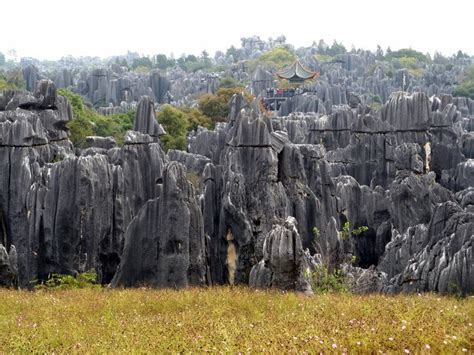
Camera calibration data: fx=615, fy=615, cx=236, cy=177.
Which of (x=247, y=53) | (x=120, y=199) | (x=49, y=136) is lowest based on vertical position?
(x=120, y=199)

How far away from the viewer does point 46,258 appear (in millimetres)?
18547

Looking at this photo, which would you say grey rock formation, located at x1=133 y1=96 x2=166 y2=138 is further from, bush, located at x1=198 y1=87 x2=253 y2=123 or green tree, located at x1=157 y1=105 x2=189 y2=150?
bush, located at x1=198 y1=87 x2=253 y2=123

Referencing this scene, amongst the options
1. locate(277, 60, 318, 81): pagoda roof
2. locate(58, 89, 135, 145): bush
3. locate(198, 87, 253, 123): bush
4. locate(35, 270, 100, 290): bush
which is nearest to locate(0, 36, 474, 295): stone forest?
locate(35, 270, 100, 290): bush

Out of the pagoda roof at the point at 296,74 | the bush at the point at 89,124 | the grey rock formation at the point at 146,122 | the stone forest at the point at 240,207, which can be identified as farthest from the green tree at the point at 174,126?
the pagoda roof at the point at 296,74

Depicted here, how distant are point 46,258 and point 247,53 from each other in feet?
574

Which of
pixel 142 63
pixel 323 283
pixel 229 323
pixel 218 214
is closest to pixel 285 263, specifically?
pixel 323 283

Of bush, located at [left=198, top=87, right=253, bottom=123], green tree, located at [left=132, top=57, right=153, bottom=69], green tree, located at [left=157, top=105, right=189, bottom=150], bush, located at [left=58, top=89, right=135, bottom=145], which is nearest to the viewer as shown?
bush, located at [left=58, top=89, right=135, bottom=145]

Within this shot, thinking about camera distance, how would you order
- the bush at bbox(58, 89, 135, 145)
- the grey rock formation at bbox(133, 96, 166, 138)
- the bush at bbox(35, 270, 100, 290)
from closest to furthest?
the bush at bbox(35, 270, 100, 290), the grey rock formation at bbox(133, 96, 166, 138), the bush at bbox(58, 89, 135, 145)

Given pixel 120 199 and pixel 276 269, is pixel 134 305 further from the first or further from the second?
pixel 120 199

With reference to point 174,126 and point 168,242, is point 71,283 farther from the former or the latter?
point 174,126

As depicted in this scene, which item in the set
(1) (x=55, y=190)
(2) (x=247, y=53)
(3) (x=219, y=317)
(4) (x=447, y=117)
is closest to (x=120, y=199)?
(1) (x=55, y=190)

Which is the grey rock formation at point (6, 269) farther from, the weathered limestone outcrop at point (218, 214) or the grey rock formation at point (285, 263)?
the grey rock formation at point (285, 263)

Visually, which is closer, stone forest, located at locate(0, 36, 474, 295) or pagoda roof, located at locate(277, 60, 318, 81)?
stone forest, located at locate(0, 36, 474, 295)

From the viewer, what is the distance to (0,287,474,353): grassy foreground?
717 centimetres
